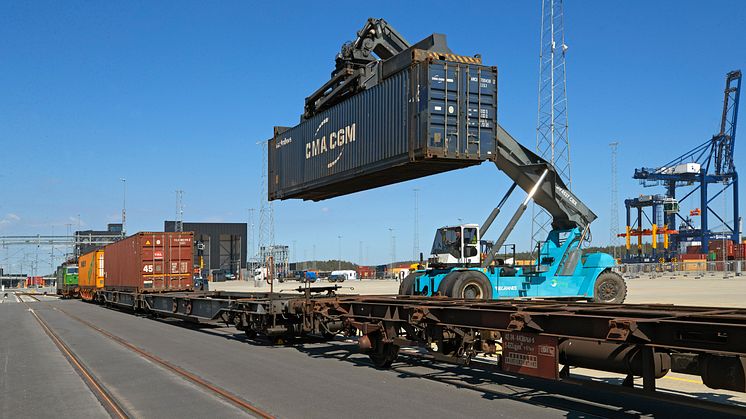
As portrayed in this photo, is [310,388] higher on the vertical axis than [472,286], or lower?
lower

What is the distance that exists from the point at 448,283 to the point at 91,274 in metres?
34.4

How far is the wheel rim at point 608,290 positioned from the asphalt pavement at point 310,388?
8.57m

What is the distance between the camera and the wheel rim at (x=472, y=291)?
18.5 m

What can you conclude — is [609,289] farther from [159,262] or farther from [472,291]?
[159,262]

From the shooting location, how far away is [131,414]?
8.75 meters

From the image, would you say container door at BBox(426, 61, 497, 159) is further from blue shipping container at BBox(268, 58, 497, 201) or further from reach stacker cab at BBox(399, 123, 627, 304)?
reach stacker cab at BBox(399, 123, 627, 304)

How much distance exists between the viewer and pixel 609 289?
20297 millimetres

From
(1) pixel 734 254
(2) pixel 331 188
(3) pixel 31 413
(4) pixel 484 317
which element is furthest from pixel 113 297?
(1) pixel 734 254

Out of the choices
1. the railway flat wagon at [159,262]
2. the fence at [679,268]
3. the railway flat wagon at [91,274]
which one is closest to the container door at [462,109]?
the railway flat wagon at [159,262]

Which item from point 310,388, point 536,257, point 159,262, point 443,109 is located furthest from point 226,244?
point 310,388

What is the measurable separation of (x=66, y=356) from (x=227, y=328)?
8646 millimetres

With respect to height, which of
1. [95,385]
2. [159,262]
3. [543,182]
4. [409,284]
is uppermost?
[543,182]

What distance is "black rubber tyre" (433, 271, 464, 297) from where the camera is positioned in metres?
18.3

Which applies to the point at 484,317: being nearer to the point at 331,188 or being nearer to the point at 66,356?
the point at 66,356
